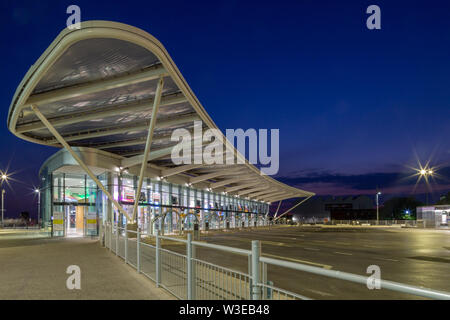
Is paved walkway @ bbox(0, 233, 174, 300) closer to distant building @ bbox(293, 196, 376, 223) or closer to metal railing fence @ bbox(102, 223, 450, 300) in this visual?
metal railing fence @ bbox(102, 223, 450, 300)

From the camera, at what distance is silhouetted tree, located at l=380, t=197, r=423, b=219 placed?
124188 mm

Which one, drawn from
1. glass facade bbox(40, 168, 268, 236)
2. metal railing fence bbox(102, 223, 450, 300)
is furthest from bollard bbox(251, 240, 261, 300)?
glass facade bbox(40, 168, 268, 236)

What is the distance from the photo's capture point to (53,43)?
1206cm

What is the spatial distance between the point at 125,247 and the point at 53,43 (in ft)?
22.8

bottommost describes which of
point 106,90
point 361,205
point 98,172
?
point 361,205

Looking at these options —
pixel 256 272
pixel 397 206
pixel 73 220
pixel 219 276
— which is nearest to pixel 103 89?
pixel 219 276

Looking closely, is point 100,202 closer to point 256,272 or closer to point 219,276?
point 219,276

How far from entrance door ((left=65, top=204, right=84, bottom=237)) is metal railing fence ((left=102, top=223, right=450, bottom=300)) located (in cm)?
2485

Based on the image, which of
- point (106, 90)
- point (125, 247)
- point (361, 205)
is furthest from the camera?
point (361, 205)

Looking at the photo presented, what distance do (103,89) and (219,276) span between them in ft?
39.9
